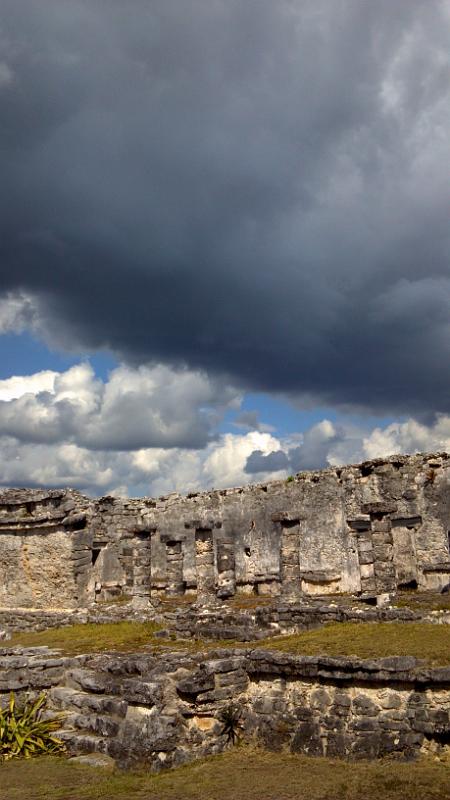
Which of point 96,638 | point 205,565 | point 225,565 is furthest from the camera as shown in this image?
point 225,565

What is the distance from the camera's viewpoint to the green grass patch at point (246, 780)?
620 centimetres

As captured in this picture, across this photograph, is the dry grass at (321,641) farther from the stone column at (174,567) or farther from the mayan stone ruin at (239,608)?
the stone column at (174,567)

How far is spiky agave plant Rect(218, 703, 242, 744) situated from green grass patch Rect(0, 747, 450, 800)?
0.26 m

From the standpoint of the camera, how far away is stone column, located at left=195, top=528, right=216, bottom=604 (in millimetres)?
19516

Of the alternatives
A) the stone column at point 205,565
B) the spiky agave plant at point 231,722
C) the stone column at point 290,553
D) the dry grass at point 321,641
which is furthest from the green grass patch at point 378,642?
the stone column at point 205,565

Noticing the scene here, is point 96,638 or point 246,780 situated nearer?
point 246,780

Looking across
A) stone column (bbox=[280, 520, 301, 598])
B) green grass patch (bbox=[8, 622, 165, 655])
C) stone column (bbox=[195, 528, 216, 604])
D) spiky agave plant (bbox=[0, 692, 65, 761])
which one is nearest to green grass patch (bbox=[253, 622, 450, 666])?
spiky agave plant (bbox=[0, 692, 65, 761])

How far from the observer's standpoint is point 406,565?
840 inches

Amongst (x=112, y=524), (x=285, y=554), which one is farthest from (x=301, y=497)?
(x=112, y=524)

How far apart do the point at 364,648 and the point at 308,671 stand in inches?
35.9

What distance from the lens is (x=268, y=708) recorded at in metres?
8.22

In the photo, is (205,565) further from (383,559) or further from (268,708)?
(268,708)

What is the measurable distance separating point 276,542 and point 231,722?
56.4 ft

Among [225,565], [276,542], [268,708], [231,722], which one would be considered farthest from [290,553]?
[231,722]
